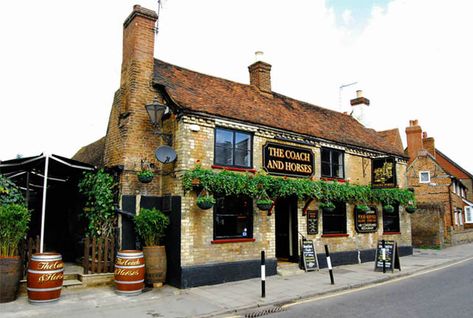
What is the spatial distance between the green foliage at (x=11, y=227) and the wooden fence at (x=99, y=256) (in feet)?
6.22

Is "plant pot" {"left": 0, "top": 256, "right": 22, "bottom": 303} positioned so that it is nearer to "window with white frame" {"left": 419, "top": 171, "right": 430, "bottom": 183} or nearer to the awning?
the awning

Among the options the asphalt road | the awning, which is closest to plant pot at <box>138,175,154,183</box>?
the awning

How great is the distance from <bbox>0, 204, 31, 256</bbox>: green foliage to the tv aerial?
3.57m

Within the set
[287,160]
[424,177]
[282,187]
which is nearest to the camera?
[282,187]

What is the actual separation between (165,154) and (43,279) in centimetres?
431

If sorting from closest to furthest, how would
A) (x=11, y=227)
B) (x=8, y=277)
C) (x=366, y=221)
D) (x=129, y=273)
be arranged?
(x=8, y=277)
(x=11, y=227)
(x=129, y=273)
(x=366, y=221)

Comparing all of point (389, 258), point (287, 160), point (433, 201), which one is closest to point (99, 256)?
point (287, 160)

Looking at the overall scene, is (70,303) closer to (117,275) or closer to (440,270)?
(117,275)

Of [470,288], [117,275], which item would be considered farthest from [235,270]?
[470,288]

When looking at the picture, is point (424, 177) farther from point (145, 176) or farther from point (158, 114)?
point (145, 176)

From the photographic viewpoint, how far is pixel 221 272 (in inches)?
423

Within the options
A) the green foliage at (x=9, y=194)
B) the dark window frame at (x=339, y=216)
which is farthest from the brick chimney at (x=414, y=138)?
the green foliage at (x=9, y=194)

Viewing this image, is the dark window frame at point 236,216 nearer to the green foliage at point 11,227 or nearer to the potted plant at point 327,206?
the potted plant at point 327,206

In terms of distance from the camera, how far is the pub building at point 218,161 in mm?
10617
